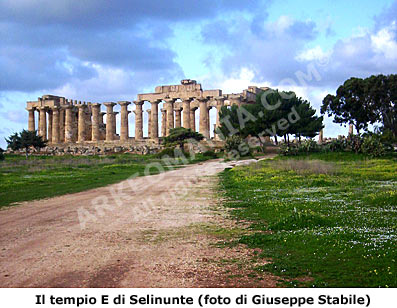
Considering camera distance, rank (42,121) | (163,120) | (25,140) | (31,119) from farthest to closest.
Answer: (163,120) < (31,119) < (42,121) < (25,140)

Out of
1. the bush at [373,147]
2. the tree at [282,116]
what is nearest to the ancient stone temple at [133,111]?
the tree at [282,116]

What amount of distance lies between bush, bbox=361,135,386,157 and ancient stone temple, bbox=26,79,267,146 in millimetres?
29978

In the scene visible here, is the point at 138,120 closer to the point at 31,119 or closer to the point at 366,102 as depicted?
the point at 31,119

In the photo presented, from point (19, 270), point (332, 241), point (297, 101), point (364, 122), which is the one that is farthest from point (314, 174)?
point (364, 122)

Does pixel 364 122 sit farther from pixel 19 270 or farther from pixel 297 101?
pixel 19 270

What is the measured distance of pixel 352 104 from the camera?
2266 inches

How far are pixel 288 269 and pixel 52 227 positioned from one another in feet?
21.0

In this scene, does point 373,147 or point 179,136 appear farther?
A: point 179,136

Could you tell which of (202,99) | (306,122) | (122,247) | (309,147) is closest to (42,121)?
(202,99)

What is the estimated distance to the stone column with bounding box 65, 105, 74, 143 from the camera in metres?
75.8

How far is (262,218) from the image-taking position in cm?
1118

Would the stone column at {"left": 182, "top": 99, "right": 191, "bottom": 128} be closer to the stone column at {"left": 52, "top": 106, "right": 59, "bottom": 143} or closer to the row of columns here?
the row of columns

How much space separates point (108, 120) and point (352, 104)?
38.9m

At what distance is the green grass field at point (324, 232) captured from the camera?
6.25 metres
